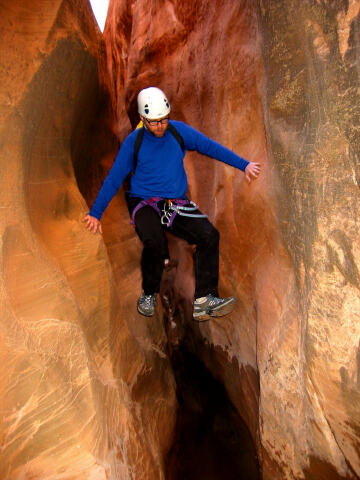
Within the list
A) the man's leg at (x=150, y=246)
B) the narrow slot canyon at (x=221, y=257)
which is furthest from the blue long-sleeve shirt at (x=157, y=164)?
the narrow slot canyon at (x=221, y=257)

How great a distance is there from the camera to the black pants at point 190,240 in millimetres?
2754

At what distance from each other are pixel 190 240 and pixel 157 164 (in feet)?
2.22

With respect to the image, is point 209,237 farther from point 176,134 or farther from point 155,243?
point 176,134

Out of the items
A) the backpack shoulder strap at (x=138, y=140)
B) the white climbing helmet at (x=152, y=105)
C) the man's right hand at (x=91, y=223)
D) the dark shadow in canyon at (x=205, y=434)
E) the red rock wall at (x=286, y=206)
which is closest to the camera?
the red rock wall at (x=286, y=206)

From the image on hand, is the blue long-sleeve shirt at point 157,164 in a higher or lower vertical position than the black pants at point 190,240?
higher

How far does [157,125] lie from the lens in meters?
2.62

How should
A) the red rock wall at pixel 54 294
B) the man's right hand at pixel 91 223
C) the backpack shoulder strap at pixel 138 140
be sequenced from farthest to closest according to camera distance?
the man's right hand at pixel 91 223 < the backpack shoulder strap at pixel 138 140 < the red rock wall at pixel 54 294

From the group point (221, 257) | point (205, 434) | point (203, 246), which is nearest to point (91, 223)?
point (203, 246)

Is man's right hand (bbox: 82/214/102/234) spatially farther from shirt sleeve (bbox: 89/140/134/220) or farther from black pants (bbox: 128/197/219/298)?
black pants (bbox: 128/197/219/298)

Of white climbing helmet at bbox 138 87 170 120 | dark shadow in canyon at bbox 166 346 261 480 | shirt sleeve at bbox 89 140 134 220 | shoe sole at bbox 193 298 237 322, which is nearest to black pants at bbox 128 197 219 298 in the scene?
shoe sole at bbox 193 298 237 322

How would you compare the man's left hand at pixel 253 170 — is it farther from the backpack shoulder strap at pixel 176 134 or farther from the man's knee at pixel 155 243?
the man's knee at pixel 155 243

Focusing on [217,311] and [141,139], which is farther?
[217,311]

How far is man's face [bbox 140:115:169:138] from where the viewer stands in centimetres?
260

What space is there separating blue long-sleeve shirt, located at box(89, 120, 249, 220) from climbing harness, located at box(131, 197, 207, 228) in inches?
1.9
